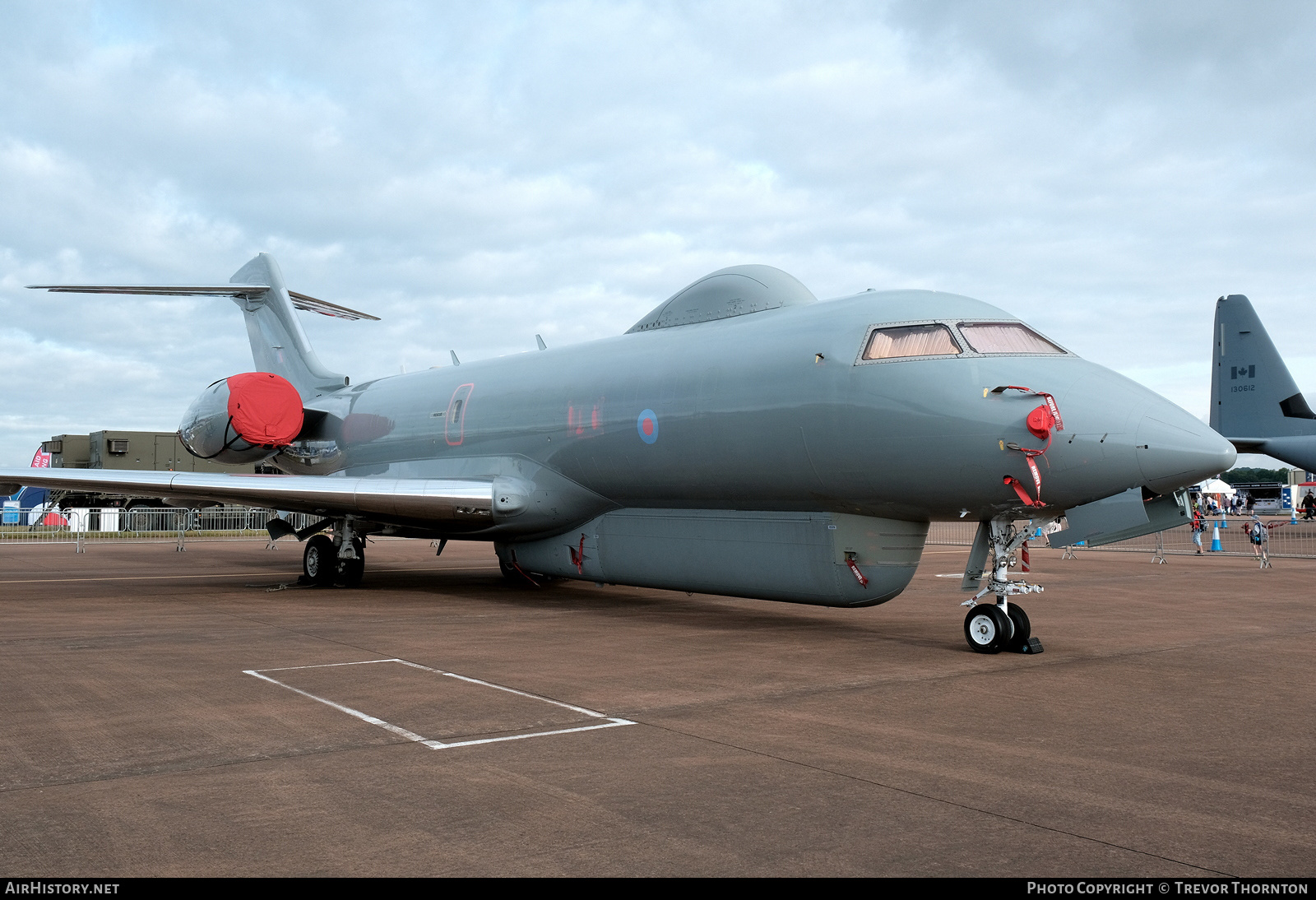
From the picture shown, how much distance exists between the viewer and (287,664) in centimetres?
802

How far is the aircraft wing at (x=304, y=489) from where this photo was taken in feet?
43.8

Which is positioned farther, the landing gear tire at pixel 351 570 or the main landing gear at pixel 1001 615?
the landing gear tire at pixel 351 570

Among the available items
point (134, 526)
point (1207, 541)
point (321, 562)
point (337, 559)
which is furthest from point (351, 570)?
point (134, 526)

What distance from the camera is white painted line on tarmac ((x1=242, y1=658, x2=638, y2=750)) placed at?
17.9ft

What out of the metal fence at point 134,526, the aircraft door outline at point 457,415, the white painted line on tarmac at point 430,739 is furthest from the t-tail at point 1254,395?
the metal fence at point 134,526

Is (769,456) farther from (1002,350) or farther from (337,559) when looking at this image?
(337,559)

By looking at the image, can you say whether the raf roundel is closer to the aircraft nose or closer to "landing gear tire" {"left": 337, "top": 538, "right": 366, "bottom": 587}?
the aircraft nose

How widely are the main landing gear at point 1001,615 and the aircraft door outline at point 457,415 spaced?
8651 millimetres

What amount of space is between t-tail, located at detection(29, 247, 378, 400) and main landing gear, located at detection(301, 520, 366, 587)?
194 inches

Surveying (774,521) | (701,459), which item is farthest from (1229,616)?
(701,459)

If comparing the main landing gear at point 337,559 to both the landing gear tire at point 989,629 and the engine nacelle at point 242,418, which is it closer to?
the engine nacelle at point 242,418

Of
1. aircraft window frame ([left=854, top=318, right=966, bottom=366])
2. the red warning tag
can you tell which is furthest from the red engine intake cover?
aircraft window frame ([left=854, top=318, right=966, bottom=366])

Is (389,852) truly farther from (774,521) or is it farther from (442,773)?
(774,521)
